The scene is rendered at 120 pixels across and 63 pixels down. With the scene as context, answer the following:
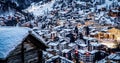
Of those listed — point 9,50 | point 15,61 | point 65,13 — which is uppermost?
point 9,50

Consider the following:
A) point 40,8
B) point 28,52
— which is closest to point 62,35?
point 28,52

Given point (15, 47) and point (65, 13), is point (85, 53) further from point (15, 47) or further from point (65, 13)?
point (65, 13)

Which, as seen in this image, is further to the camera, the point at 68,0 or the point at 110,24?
the point at 68,0

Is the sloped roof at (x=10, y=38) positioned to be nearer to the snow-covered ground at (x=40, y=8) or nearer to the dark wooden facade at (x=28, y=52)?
the dark wooden facade at (x=28, y=52)

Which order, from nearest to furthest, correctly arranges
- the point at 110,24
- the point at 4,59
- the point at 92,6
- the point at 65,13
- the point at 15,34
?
the point at 4,59 → the point at 15,34 → the point at 110,24 → the point at 65,13 → the point at 92,6

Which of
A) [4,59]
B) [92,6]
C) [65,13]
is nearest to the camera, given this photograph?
[4,59]

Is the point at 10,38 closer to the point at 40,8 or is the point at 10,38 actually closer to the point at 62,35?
the point at 62,35

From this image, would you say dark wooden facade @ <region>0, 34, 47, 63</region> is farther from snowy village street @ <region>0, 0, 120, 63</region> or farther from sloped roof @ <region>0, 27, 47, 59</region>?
sloped roof @ <region>0, 27, 47, 59</region>

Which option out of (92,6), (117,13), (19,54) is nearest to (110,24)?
(117,13)
